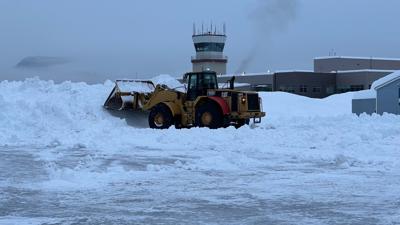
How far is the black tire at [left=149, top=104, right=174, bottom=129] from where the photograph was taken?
84.1 ft

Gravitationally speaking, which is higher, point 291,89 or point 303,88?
point 303,88

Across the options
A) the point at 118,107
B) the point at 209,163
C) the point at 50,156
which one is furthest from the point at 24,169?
the point at 118,107

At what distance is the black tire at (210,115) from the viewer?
24578 millimetres

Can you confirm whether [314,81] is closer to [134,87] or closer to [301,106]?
[301,106]

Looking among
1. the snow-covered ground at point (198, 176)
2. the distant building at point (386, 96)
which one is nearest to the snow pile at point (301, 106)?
the distant building at point (386, 96)

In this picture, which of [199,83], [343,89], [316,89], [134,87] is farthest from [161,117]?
[343,89]

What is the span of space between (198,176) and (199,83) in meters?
14.2

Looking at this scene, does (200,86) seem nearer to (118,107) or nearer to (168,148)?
(118,107)

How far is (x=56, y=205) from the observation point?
8555 mm

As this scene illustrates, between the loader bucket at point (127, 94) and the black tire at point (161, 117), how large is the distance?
1504mm

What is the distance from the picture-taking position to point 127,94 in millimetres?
27609

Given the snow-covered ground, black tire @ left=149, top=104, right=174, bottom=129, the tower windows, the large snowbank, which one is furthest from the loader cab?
the tower windows

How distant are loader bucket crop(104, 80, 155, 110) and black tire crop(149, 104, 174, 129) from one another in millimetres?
1504

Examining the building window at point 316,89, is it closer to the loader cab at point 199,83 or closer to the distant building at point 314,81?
the distant building at point 314,81
